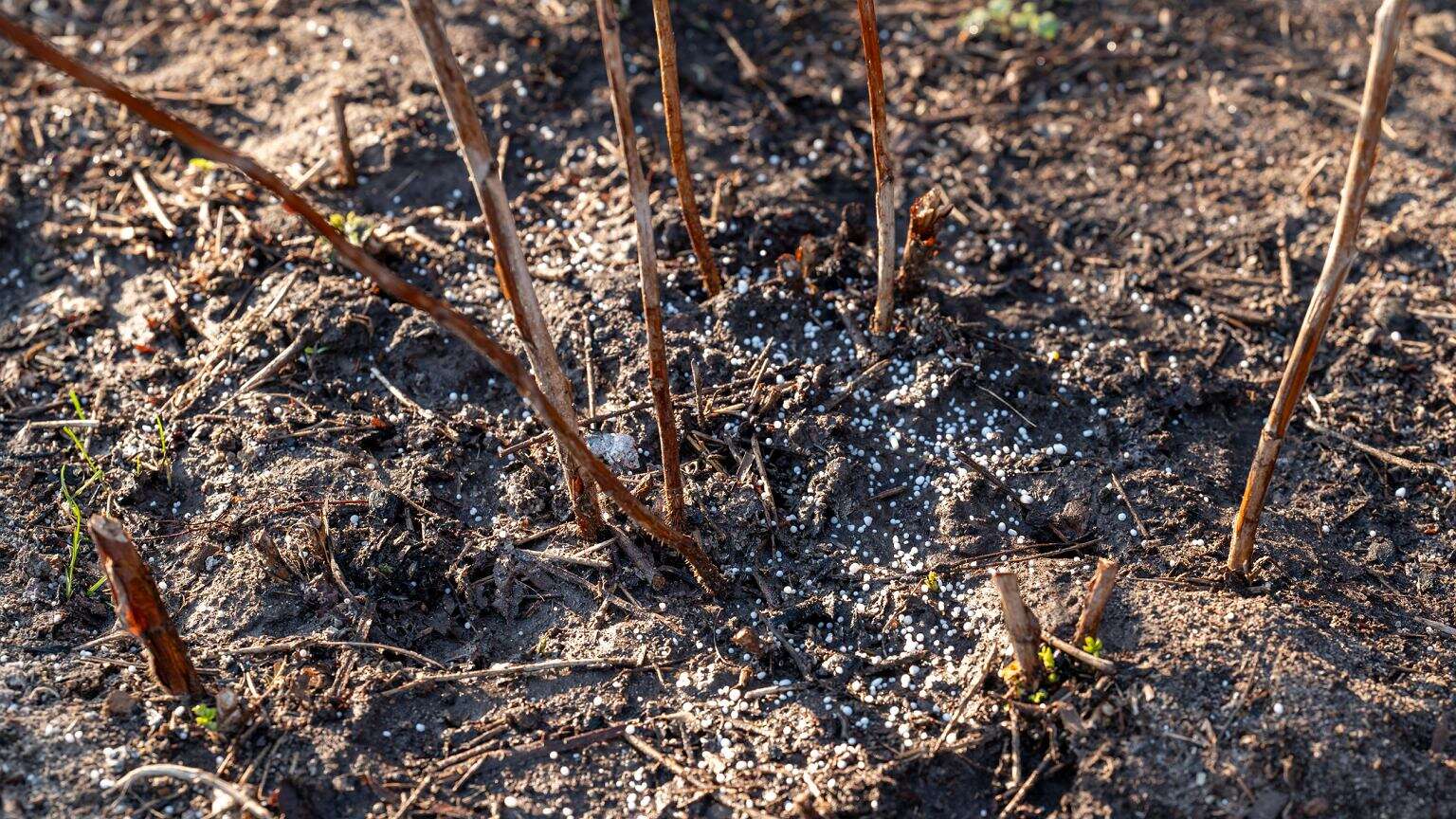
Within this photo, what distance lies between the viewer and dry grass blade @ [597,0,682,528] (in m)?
2.46

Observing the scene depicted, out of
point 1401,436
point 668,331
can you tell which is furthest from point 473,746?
point 1401,436

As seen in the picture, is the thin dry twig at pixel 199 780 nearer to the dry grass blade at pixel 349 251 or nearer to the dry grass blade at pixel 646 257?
the dry grass blade at pixel 349 251

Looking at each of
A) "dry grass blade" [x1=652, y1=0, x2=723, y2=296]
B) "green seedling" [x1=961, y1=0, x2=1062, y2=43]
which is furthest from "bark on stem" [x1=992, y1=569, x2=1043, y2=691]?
"green seedling" [x1=961, y1=0, x2=1062, y2=43]

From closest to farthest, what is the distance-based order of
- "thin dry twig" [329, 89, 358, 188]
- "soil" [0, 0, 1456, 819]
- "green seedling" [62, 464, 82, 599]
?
"soil" [0, 0, 1456, 819] → "green seedling" [62, 464, 82, 599] → "thin dry twig" [329, 89, 358, 188]

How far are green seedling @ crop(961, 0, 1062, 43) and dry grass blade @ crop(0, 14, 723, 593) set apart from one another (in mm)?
3096

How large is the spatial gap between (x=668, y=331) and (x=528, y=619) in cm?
108

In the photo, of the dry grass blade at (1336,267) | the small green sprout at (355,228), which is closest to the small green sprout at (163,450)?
the small green sprout at (355,228)

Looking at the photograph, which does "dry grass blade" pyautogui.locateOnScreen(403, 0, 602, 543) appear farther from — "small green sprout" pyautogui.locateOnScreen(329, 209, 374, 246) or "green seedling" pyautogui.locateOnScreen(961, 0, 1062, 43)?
"green seedling" pyautogui.locateOnScreen(961, 0, 1062, 43)

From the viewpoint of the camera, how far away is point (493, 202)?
8.04 ft

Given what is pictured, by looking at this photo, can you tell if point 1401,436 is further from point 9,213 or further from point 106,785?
point 9,213

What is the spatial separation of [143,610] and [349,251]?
42.5 inches

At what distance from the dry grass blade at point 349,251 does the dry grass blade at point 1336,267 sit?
153cm

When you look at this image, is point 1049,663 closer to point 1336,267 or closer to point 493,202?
point 1336,267

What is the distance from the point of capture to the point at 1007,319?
3.86 meters
